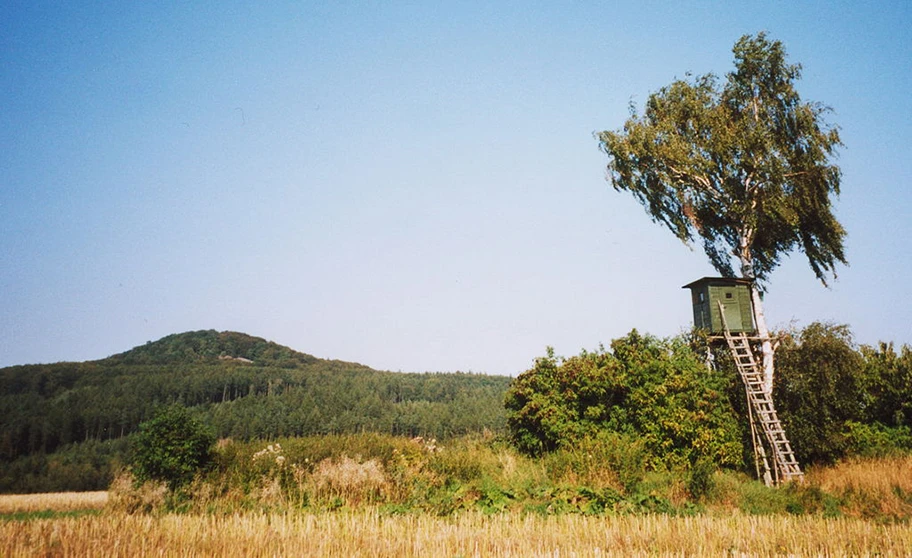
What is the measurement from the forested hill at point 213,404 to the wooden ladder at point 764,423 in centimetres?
8461

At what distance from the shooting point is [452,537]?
281 inches

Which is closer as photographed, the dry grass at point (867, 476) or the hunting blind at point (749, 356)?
the dry grass at point (867, 476)

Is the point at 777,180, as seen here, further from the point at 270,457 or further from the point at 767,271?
the point at 270,457

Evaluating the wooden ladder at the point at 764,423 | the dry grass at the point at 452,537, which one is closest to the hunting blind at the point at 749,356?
the wooden ladder at the point at 764,423

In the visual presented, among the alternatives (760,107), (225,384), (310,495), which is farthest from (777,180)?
(225,384)

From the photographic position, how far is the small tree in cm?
1502

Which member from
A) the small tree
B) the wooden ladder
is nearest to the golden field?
the small tree

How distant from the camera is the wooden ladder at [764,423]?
15508 millimetres

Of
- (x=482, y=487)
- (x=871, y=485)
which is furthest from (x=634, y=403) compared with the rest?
(x=482, y=487)

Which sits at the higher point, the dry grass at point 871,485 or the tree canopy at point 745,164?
the tree canopy at point 745,164

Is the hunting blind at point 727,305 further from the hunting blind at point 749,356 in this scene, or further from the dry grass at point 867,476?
the dry grass at point 867,476

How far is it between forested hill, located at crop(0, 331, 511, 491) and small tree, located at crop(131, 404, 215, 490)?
8843cm

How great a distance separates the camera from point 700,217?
21.8 meters

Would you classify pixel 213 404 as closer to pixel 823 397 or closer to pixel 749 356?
pixel 749 356
